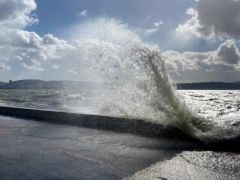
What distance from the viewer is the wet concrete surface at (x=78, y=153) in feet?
13.5

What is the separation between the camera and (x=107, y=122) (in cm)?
→ 877

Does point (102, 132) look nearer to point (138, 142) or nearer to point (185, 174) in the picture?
point (138, 142)

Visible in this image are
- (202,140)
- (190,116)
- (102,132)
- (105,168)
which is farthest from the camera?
(190,116)

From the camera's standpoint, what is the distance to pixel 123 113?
34.7 ft

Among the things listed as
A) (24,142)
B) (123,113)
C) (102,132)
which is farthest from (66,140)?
(123,113)

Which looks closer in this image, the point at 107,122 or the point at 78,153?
the point at 78,153

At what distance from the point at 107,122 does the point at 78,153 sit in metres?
3.43

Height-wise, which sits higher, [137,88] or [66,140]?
[137,88]

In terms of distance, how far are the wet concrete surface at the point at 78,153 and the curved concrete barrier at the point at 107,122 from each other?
0.43 meters

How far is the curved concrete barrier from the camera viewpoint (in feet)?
24.3

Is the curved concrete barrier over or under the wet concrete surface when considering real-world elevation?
over

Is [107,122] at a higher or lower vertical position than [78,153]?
higher

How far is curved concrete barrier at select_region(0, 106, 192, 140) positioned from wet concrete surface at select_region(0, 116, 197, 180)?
1.40ft

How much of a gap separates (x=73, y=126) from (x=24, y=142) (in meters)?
2.92
